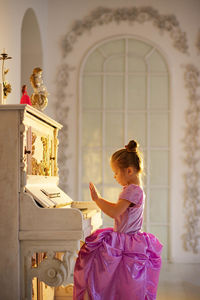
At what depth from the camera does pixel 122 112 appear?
6.24 m

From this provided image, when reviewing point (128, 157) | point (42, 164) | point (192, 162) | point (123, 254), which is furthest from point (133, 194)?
point (192, 162)

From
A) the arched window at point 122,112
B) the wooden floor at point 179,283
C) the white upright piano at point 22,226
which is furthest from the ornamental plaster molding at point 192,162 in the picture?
the white upright piano at point 22,226

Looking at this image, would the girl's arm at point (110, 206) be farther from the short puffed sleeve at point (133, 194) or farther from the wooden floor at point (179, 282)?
the wooden floor at point (179, 282)

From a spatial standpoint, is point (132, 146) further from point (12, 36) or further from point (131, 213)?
point (12, 36)

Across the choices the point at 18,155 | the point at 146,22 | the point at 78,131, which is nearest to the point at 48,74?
the point at 78,131

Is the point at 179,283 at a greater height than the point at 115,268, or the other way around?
the point at 115,268

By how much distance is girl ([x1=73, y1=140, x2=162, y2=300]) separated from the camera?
2637 millimetres

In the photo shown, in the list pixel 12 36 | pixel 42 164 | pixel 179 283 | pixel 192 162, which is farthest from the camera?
pixel 192 162

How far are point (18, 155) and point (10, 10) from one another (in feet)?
7.57

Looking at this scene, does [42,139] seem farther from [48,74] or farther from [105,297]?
[48,74]

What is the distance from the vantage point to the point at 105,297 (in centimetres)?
264

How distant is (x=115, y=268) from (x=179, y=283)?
239 cm

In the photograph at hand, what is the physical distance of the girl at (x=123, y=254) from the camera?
264 cm

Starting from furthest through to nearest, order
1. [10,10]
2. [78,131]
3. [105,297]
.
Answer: [78,131]
[10,10]
[105,297]
